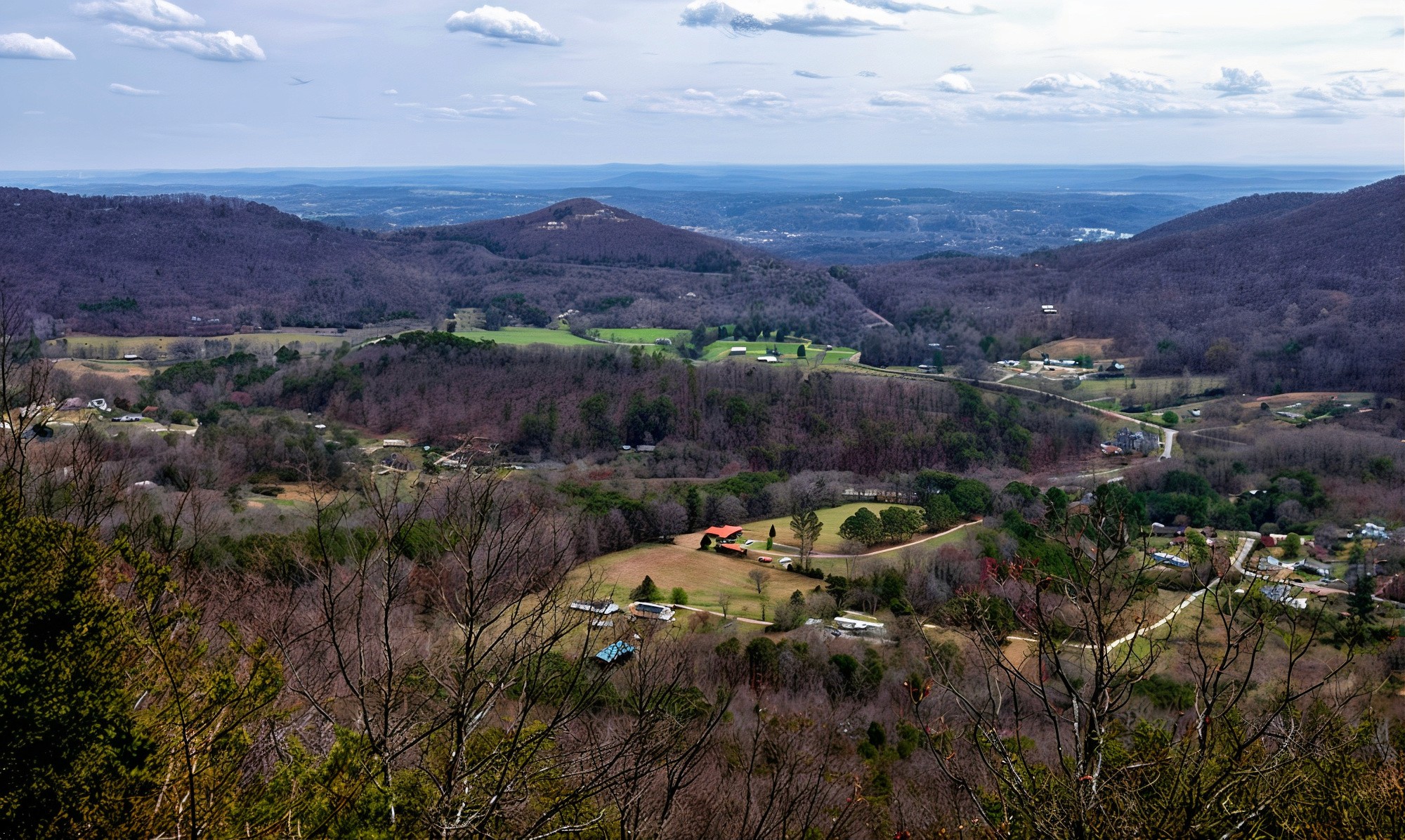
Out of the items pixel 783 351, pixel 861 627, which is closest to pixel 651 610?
pixel 861 627

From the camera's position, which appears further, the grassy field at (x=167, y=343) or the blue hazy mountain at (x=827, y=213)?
the blue hazy mountain at (x=827, y=213)

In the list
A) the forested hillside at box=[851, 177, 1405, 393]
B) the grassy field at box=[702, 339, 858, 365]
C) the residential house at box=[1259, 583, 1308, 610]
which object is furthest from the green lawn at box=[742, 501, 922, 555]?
the forested hillside at box=[851, 177, 1405, 393]

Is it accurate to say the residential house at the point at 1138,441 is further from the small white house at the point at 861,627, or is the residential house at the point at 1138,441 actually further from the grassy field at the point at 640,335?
the grassy field at the point at 640,335

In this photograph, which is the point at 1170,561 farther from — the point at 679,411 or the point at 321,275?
the point at 321,275

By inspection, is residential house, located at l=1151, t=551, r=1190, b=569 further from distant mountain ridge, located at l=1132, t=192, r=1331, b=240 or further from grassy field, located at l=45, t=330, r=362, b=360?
distant mountain ridge, located at l=1132, t=192, r=1331, b=240

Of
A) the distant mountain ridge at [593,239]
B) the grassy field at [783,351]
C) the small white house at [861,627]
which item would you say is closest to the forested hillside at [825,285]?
the distant mountain ridge at [593,239]

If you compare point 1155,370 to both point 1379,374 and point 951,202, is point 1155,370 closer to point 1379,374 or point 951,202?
point 1379,374
